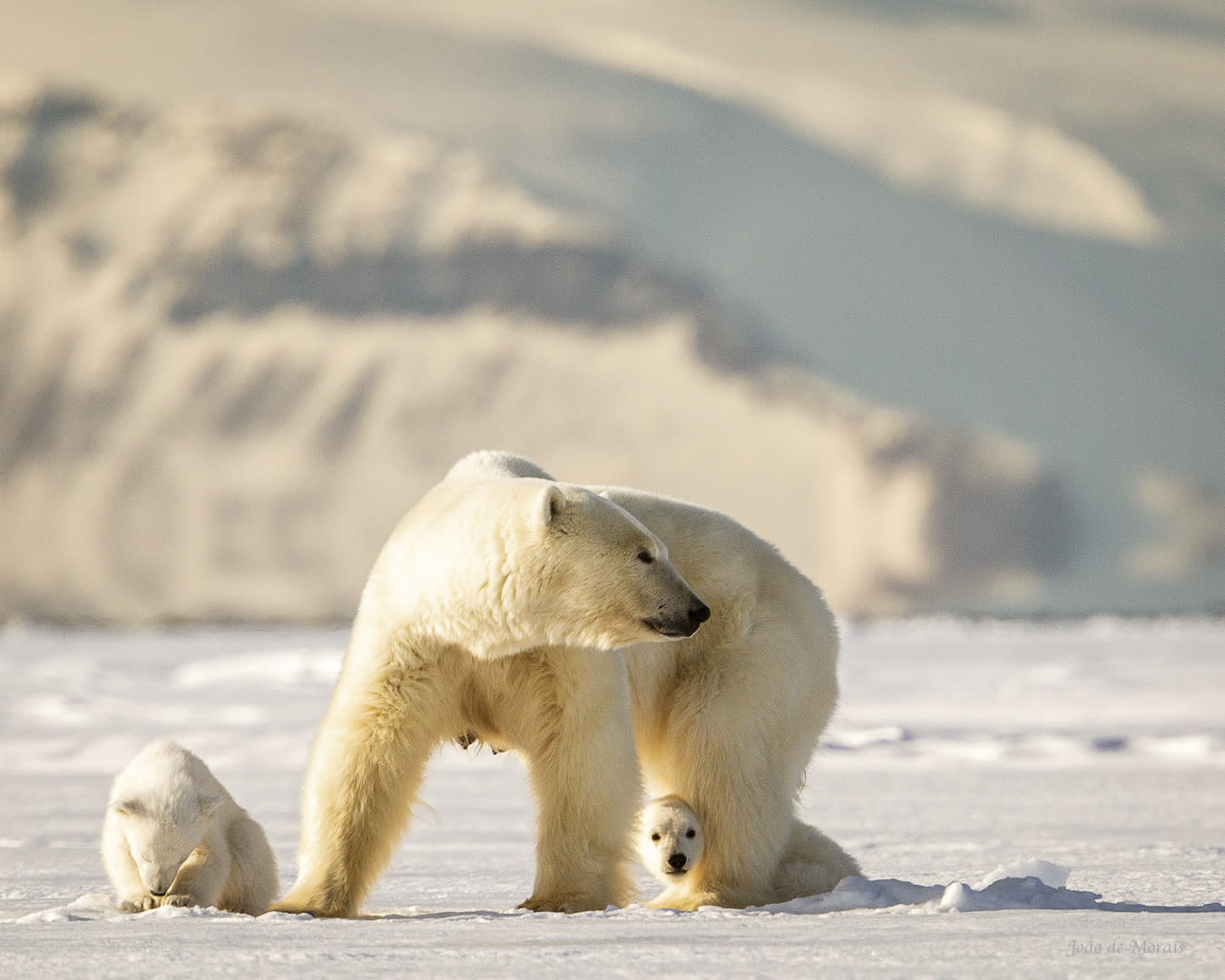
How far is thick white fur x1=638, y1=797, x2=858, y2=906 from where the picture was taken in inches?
160

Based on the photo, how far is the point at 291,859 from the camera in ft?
18.1

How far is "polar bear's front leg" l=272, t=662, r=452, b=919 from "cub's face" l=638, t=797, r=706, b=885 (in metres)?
0.77

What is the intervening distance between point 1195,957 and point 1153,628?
103 feet

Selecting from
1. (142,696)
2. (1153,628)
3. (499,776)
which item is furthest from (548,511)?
(1153,628)

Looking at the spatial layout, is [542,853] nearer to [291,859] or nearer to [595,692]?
[595,692]

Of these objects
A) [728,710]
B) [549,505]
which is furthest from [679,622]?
[728,710]

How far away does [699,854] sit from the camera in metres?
4.12

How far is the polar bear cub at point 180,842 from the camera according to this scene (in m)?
3.80

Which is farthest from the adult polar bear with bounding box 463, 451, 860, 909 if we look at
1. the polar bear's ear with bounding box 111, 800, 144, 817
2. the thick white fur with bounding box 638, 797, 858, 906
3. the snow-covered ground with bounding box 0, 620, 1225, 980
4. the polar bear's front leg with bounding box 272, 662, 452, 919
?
the polar bear's ear with bounding box 111, 800, 144, 817

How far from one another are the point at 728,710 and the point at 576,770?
0.68m

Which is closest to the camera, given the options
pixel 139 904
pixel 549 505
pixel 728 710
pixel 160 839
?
pixel 549 505

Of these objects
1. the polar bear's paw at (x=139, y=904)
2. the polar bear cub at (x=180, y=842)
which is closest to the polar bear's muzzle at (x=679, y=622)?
the polar bear cub at (x=180, y=842)

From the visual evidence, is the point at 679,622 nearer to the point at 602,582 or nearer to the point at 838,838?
the point at 602,582

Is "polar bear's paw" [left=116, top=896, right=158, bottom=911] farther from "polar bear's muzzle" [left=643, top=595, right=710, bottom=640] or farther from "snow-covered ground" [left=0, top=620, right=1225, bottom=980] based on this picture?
"polar bear's muzzle" [left=643, top=595, right=710, bottom=640]
